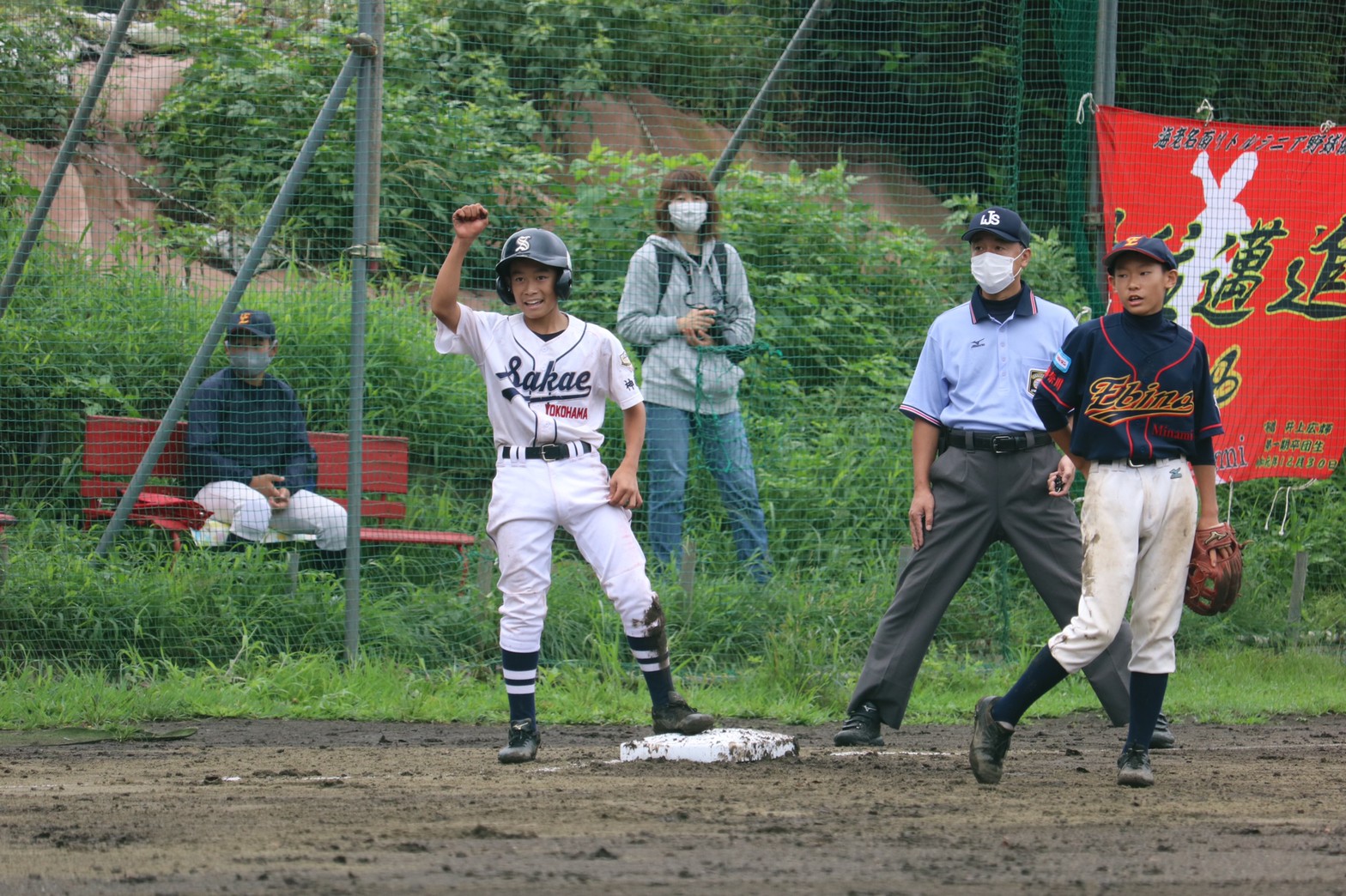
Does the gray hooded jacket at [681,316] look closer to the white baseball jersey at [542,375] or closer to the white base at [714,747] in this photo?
the white baseball jersey at [542,375]

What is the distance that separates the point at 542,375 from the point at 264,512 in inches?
108

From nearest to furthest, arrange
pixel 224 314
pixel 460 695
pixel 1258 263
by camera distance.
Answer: pixel 460 695, pixel 224 314, pixel 1258 263

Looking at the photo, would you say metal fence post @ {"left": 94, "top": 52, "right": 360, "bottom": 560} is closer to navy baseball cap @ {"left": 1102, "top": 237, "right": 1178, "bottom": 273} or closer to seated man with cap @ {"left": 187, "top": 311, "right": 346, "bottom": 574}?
seated man with cap @ {"left": 187, "top": 311, "right": 346, "bottom": 574}

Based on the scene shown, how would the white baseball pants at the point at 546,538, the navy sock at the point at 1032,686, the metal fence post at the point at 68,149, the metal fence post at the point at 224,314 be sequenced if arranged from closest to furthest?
the navy sock at the point at 1032,686, the white baseball pants at the point at 546,538, the metal fence post at the point at 224,314, the metal fence post at the point at 68,149

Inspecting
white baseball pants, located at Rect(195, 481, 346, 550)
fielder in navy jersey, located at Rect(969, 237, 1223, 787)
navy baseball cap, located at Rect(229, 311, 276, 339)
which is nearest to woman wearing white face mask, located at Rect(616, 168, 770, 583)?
white baseball pants, located at Rect(195, 481, 346, 550)

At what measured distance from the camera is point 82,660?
688 cm

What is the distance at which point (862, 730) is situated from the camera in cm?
538

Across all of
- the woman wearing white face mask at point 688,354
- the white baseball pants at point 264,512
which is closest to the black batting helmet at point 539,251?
the woman wearing white face mask at point 688,354

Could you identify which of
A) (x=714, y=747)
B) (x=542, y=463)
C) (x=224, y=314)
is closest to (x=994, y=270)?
(x=542, y=463)

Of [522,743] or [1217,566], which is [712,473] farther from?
[1217,566]

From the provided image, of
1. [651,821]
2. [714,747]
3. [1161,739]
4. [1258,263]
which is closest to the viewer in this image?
[651,821]

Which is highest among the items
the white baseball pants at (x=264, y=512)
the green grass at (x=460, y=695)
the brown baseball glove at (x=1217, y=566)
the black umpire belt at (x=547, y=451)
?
the black umpire belt at (x=547, y=451)

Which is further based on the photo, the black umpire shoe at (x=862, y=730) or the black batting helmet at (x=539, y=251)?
the black umpire shoe at (x=862, y=730)

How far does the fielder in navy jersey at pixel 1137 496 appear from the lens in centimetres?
454
